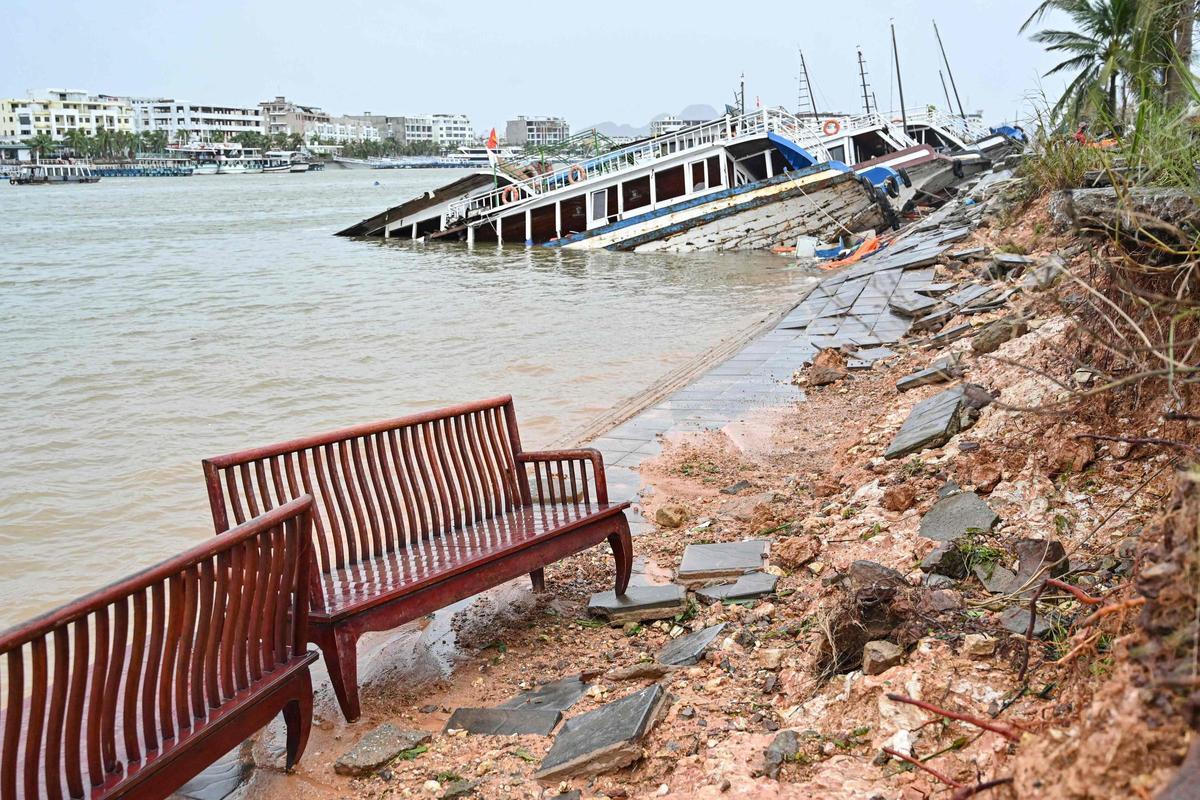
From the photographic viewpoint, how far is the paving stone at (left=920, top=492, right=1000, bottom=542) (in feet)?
13.3

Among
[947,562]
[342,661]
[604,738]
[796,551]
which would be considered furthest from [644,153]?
[604,738]

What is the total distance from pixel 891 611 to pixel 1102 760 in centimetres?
166

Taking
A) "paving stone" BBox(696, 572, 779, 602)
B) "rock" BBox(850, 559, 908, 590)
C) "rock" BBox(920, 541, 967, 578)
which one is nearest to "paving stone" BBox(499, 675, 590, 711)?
"paving stone" BBox(696, 572, 779, 602)

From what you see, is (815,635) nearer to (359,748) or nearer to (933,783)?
(933,783)

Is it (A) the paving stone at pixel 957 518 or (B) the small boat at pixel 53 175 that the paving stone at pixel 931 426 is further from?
(B) the small boat at pixel 53 175

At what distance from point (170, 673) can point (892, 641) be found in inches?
86.8

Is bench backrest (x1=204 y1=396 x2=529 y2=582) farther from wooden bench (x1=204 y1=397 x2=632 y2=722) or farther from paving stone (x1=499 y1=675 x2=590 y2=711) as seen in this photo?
paving stone (x1=499 y1=675 x2=590 y2=711)

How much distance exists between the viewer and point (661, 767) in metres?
3.03

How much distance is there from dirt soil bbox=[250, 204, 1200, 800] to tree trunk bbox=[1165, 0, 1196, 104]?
0.90m

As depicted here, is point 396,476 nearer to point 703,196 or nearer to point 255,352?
point 255,352

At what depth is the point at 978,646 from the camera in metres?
3.08

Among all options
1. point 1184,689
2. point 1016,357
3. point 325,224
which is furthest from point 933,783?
point 325,224

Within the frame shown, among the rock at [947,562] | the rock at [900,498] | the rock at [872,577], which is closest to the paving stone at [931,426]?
the rock at [900,498]

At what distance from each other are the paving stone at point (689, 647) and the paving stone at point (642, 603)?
321mm
